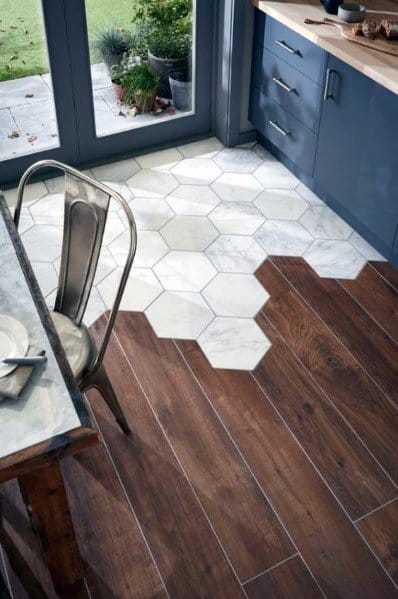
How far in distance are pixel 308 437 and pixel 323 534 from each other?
0.37m

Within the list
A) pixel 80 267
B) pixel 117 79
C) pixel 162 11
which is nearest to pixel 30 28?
pixel 117 79

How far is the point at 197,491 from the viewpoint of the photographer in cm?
228

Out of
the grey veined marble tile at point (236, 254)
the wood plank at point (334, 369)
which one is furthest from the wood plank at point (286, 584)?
the grey veined marble tile at point (236, 254)

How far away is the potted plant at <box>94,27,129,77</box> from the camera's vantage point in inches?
136

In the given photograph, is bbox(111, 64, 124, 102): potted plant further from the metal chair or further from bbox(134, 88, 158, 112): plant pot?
the metal chair

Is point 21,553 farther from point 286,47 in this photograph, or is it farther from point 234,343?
point 286,47

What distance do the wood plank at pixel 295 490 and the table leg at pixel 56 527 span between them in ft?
2.21

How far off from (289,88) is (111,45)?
93cm

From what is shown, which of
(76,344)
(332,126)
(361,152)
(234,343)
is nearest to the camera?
(76,344)

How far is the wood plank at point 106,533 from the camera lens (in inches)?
80.2

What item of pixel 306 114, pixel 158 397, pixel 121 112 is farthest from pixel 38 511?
pixel 121 112

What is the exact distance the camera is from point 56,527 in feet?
5.97

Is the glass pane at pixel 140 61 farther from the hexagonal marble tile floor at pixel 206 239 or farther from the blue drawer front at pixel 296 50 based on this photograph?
the blue drawer front at pixel 296 50

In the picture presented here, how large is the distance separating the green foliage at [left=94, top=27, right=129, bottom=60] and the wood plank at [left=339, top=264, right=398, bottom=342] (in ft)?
5.46
